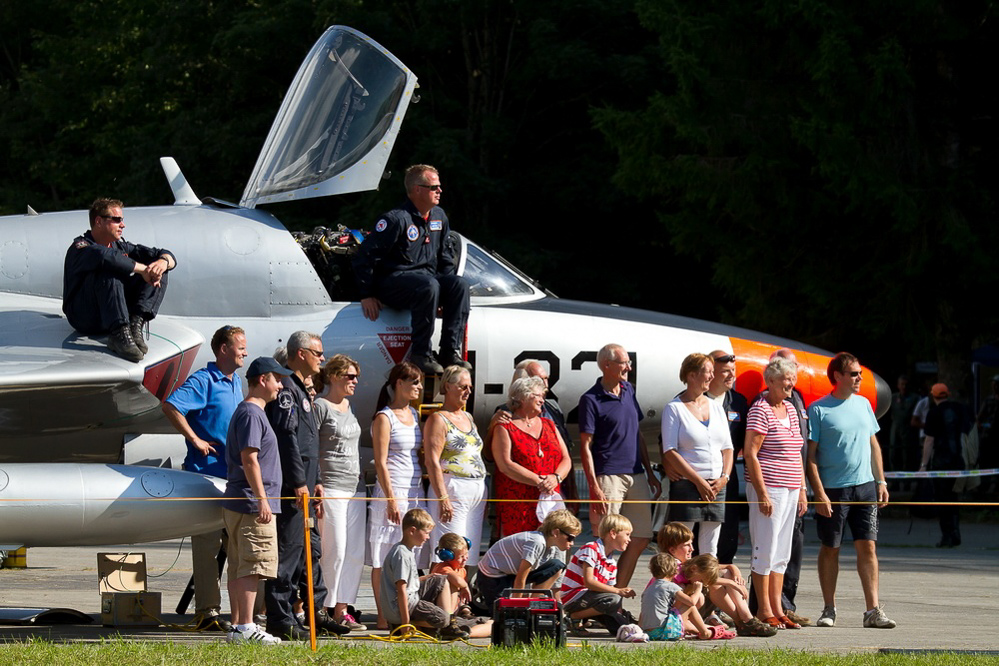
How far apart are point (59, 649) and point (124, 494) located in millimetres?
1417

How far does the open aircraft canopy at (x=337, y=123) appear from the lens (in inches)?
469

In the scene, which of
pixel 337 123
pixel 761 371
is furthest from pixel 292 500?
pixel 761 371

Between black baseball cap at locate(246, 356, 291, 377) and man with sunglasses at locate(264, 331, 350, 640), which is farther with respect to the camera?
man with sunglasses at locate(264, 331, 350, 640)

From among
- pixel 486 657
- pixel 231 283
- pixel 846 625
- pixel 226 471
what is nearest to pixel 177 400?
pixel 226 471

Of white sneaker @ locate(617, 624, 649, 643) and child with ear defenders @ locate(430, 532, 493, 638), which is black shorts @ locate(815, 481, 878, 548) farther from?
child with ear defenders @ locate(430, 532, 493, 638)

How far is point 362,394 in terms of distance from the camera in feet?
37.7

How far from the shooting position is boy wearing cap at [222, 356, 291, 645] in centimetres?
880

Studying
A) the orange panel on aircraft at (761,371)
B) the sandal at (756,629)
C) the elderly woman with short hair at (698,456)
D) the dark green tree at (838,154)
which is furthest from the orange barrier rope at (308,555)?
the dark green tree at (838,154)

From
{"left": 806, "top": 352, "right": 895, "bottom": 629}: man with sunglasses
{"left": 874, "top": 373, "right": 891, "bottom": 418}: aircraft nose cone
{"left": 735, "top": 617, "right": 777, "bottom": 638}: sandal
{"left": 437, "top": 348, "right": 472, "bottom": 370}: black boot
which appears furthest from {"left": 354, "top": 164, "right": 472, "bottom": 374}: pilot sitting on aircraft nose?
{"left": 874, "top": 373, "right": 891, "bottom": 418}: aircraft nose cone

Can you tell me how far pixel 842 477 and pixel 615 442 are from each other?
171 cm

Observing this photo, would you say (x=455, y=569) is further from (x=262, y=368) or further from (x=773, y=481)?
(x=773, y=481)

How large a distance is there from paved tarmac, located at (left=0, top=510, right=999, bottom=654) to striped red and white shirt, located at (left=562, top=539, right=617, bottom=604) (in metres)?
0.41

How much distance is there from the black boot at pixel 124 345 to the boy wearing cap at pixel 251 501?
5.87 feet

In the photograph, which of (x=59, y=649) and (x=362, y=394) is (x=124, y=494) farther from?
(x=362, y=394)
